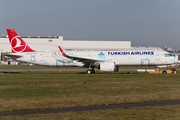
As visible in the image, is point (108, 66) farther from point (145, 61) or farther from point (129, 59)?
point (145, 61)

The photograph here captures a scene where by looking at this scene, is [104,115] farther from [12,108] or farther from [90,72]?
[90,72]

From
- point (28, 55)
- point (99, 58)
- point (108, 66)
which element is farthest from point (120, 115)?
point (28, 55)

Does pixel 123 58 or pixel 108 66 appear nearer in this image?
pixel 108 66

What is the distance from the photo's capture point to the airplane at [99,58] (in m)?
42.6

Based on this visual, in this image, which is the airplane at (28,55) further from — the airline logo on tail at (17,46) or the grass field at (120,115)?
the grass field at (120,115)

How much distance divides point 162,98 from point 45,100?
8.10m

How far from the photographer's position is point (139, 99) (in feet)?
56.4

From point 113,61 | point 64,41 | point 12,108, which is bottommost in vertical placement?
point 12,108

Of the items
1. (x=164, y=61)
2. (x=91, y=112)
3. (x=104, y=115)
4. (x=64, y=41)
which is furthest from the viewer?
(x=64, y=41)

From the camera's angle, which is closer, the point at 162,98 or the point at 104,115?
the point at 104,115

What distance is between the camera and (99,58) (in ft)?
144

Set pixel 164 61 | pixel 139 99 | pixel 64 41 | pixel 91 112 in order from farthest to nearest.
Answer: pixel 64 41
pixel 164 61
pixel 139 99
pixel 91 112

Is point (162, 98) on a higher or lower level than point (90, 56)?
lower

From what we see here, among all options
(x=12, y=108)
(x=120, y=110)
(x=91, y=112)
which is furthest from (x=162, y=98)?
(x=12, y=108)
